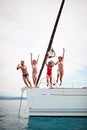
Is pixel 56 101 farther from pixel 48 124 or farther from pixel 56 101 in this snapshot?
pixel 48 124

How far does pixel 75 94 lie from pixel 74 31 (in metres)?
0.99

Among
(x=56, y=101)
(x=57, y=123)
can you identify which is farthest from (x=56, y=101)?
(x=57, y=123)

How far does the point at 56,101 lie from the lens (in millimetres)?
4000

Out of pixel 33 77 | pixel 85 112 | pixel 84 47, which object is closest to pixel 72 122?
pixel 85 112

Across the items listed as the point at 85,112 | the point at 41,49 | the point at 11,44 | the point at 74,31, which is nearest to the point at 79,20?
the point at 74,31

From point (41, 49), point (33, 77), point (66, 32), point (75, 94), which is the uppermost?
point (66, 32)

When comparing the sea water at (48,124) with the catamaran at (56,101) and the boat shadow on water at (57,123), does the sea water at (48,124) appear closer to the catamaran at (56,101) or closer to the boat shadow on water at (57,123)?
the boat shadow on water at (57,123)

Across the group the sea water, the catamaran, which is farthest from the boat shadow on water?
the catamaran

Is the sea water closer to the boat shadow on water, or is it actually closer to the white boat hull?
the boat shadow on water

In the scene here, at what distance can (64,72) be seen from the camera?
4.20 meters

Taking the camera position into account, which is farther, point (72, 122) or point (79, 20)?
point (79, 20)

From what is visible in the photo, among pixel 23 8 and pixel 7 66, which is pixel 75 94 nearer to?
pixel 7 66

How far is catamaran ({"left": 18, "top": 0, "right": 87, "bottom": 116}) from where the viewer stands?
4016 mm

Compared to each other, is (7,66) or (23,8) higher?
(23,8)
